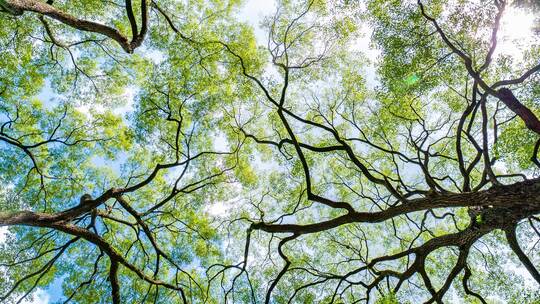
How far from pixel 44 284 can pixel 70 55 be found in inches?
291

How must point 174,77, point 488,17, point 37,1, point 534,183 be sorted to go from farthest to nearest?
point 174,77, point 488,17, point 37,1, point 534,183

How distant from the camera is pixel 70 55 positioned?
12516 millimetres

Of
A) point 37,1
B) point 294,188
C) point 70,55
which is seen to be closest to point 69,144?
point 70,55

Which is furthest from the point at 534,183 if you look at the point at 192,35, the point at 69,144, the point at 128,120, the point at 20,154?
the point at 20,154

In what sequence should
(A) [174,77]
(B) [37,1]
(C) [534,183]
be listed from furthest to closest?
1. (A) [174,77]
2. (B) [37,1]
3. (C) [534,183]

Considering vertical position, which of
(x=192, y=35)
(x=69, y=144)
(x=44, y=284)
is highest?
(x=192, y=35)

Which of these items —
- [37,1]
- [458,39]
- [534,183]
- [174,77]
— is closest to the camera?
[534,183]

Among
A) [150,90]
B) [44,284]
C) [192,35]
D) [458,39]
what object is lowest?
[44,284]

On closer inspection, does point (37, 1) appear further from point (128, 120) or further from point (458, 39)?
point (458, 39)

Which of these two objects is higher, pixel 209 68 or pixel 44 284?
pixel 209 68

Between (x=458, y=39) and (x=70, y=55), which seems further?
(x=70, y=55)

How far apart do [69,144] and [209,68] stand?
4.98 metres

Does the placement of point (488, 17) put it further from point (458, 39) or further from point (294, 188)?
point (294, 188)

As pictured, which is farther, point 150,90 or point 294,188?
point 294,188
